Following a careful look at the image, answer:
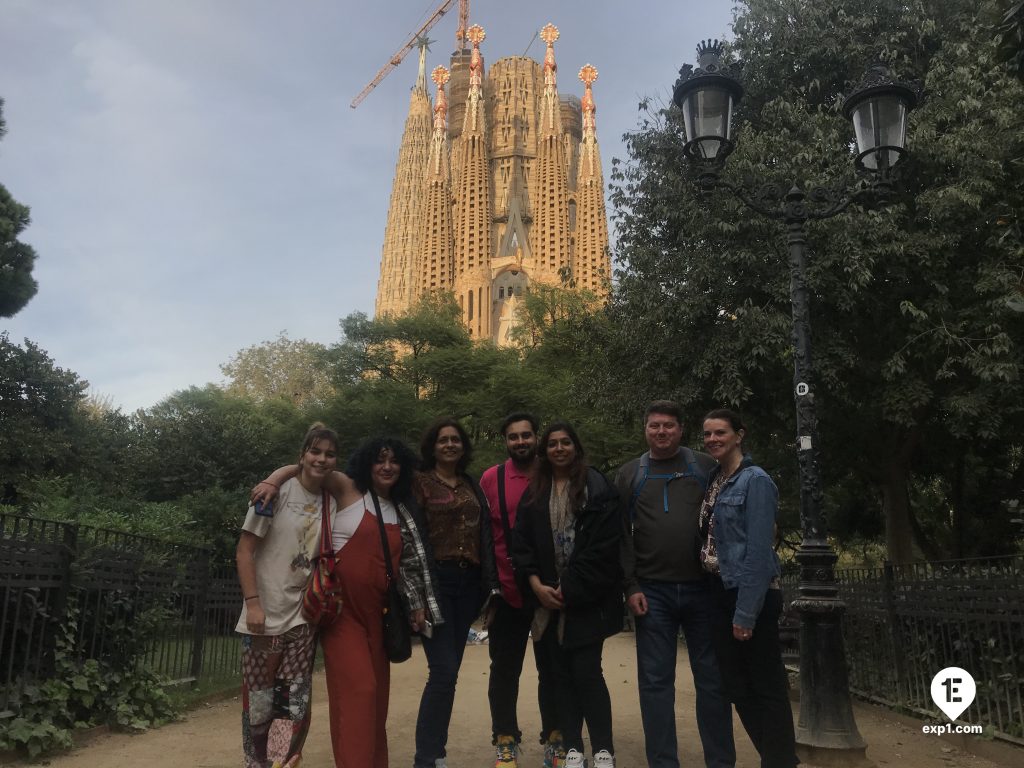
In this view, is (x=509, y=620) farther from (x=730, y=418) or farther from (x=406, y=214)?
(x=406, y=214)

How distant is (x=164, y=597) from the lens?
608cm

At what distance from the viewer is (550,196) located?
56.3 m

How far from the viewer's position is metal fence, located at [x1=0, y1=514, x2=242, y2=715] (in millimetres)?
4426

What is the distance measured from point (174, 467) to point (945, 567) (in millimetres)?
16475

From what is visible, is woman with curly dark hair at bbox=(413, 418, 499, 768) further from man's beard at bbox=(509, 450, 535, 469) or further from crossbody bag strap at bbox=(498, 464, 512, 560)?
man's beard at bbox=(509, 450, 535, 469)

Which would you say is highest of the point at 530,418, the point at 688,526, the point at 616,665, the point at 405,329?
the point at 405,329

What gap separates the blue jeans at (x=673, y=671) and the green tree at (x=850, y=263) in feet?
19.0

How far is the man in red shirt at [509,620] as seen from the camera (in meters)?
4.01

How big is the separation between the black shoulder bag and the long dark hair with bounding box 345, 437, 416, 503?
0.66ft

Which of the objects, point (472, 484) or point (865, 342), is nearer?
point (472, 484)

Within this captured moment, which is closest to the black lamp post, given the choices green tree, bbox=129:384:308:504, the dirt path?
the dirt path

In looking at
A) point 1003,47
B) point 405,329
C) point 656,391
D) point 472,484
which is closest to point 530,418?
point 472,484

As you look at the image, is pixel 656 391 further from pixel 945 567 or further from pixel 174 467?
pixel 174 467

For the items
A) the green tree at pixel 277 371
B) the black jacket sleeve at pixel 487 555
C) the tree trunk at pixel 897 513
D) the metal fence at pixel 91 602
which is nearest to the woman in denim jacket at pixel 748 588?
the black jacket sleeve at pixel 487 555
